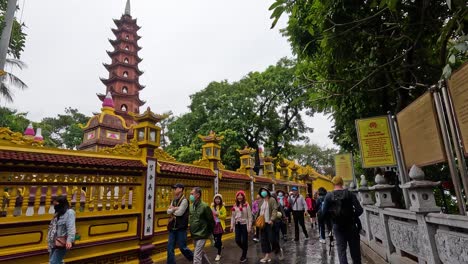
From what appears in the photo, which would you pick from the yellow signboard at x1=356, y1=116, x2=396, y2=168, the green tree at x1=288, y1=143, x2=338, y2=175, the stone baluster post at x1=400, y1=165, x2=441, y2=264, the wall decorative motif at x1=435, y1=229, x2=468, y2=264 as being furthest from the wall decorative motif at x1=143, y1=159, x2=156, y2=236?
the green tree at x1=288, y1=143, x2=338, y2=175

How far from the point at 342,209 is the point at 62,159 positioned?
5.21 meters

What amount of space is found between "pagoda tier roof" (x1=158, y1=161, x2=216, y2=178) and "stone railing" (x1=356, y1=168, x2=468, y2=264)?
5249mm

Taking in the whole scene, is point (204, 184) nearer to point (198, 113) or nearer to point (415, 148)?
point (415, 148)

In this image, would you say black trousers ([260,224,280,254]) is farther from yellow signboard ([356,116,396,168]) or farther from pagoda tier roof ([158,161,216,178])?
pagoda tier roof ([158,161,216,178])

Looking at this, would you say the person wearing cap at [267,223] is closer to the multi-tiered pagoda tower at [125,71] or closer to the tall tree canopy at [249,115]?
the tall tree canopy at [249,115]

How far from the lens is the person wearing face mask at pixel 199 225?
5.29m

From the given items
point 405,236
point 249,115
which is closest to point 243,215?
point 405,236

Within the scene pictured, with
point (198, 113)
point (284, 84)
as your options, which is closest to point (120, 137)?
point (198, 113)

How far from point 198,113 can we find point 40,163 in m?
18.2

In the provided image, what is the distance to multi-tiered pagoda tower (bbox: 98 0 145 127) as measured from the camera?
30312mm

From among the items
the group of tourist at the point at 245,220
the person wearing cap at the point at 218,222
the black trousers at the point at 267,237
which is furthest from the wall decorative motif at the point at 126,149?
the black trousers at the point at 267,237

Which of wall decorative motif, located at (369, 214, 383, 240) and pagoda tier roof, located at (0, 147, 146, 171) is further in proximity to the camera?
wall decorative motif, located at (369, 214, 383, 240)

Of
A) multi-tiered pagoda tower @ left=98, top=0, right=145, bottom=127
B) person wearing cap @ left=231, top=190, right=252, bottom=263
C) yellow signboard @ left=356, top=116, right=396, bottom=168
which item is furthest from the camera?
multi-tiered pagoda tower @ left=98, top=0, right=145, bottom=127

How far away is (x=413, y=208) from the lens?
12.4ft
